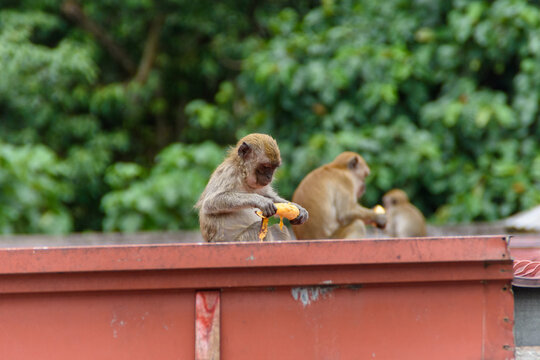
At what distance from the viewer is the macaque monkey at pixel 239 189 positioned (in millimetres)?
3369

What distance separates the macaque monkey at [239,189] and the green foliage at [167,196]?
6511 mm

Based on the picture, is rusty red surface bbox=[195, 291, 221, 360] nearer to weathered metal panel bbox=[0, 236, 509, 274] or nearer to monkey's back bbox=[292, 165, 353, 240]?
weathered metal panel bbox=[0, 236, 509, 274]

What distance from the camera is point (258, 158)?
11.2ft

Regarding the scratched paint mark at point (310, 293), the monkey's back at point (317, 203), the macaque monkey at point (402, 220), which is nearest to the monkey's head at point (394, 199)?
the macaque monkey at point (402, 220)

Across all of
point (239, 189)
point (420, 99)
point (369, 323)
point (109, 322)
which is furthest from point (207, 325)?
point (420, 99)

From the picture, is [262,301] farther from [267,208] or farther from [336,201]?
[336,201]

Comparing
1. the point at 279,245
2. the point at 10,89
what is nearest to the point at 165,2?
the point at 10,89

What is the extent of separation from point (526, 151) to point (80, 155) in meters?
7.77

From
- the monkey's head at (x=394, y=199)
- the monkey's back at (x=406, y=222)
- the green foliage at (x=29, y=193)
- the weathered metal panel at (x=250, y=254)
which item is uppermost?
the green foliage at (x=29, y=193)

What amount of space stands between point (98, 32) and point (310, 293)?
1254 centimetres

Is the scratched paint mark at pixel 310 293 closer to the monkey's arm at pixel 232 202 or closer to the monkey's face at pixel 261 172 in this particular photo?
the monkey's arm at pixel 232 202

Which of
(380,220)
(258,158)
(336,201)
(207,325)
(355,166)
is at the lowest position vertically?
(207,325)

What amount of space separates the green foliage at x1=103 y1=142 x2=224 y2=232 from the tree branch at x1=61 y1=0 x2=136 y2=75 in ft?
14.6

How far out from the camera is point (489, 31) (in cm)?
903
